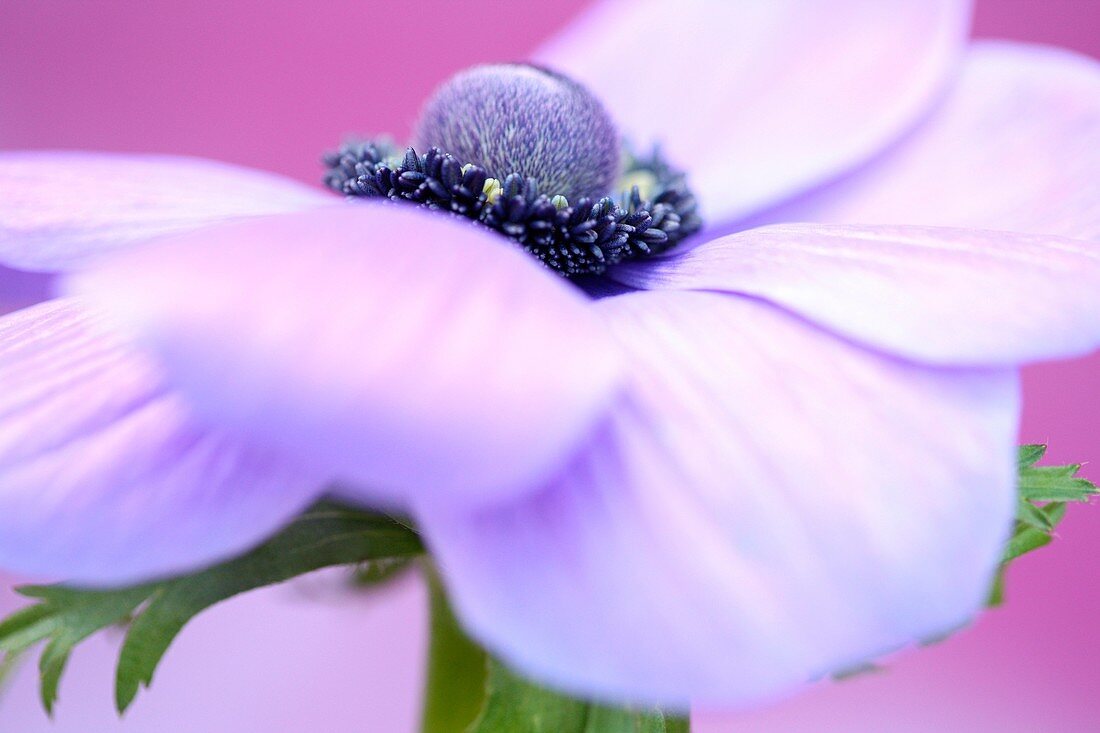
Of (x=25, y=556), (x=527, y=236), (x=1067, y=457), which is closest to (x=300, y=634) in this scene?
(x=1067, y=457)

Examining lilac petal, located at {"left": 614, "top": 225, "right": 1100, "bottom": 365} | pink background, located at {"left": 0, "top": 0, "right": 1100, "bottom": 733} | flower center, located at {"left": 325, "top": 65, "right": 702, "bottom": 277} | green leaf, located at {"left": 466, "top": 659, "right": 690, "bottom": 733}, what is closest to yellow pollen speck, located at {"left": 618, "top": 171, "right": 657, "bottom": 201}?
flower center, located at {"left": 325, "top": 65, "right": 702, "bottom": 277}

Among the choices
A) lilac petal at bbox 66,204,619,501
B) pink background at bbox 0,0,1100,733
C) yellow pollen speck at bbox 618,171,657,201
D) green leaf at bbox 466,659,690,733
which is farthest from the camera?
pink background at bbox 0,0,1100,733

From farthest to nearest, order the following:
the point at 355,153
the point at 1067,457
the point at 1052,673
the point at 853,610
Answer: the point at 1052,673, the point at 1067,457, the point at 355,153, the point at 853,610

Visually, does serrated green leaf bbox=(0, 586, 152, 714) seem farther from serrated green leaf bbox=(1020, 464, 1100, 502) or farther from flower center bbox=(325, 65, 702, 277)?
serrated green leaf bbox=(1020, 464, 1100, 502)

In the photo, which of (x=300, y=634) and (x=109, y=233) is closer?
(x=109, y=233)

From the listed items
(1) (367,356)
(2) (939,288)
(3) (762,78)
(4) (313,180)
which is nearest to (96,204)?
(1) (367,356)

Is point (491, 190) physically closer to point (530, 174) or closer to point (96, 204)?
point (530, 174)

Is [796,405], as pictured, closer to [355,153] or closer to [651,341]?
[651,341]
